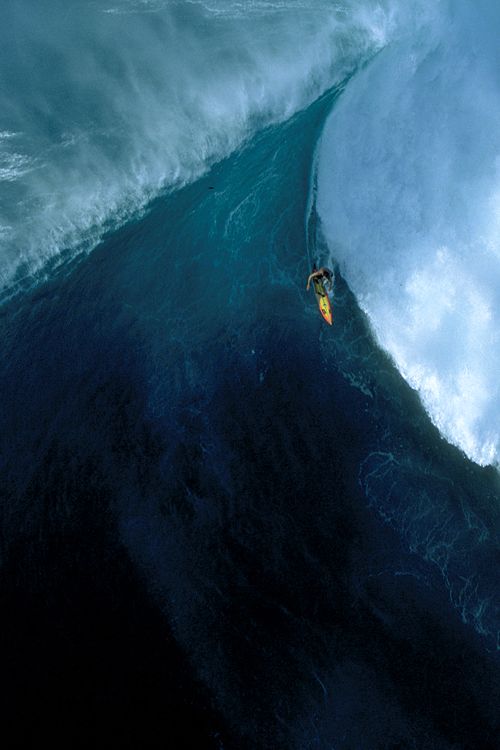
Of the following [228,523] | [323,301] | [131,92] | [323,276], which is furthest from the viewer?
[131,92]

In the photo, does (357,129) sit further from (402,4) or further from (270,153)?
(402,4)

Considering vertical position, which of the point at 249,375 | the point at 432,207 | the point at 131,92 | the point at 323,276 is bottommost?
the point at 249,375

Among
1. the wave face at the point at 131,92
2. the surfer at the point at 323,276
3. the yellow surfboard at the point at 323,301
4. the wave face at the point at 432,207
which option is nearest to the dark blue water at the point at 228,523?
the yellow surfboard at the point at 323,301

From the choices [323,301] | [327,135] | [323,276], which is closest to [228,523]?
[323,301]

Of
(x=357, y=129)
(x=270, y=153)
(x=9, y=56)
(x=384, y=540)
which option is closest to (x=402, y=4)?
(x=357, y=129)

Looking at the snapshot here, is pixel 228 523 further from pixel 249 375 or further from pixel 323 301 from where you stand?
pixel 323 301

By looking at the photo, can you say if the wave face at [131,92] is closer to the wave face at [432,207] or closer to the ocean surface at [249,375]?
the ocean surface at [249,375]
